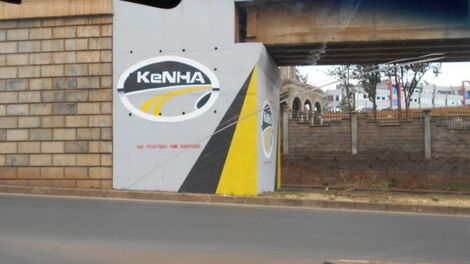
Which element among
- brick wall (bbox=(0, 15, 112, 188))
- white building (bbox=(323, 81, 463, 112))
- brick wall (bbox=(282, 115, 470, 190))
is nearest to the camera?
brick wall (bbox=(0, 15, 112, 188))

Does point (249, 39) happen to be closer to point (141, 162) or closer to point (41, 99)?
point (141, 162)

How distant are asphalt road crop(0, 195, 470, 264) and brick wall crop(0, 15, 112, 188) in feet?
8.38

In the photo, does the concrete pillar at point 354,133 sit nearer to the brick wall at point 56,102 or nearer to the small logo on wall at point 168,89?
the small logo on wall at point 168,89

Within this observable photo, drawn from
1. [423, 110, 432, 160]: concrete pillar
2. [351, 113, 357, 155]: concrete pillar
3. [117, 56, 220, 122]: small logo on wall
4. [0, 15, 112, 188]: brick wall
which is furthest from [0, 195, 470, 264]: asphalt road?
[351, 113, 357, 155]: concrete pillar

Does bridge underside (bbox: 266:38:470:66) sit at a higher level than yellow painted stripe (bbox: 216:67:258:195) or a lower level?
higher

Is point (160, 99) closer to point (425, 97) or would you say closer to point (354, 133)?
point (354, 133)

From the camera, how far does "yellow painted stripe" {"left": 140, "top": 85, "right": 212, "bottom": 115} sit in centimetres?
1391

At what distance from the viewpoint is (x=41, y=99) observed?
14750mm

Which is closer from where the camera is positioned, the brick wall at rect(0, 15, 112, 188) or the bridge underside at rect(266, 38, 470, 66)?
the bridge underside at rect(266, 38, 470, 66)

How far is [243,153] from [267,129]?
181 cm

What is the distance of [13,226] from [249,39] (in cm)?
809

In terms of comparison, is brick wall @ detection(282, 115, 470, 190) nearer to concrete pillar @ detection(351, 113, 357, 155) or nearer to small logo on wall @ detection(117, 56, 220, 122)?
concrete pillar @ detection(351, 113, 357, 155)

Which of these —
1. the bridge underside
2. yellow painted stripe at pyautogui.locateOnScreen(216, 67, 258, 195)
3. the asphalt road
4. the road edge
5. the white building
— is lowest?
the asphalt road

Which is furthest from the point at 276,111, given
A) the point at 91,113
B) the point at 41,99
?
the point at 41,99
